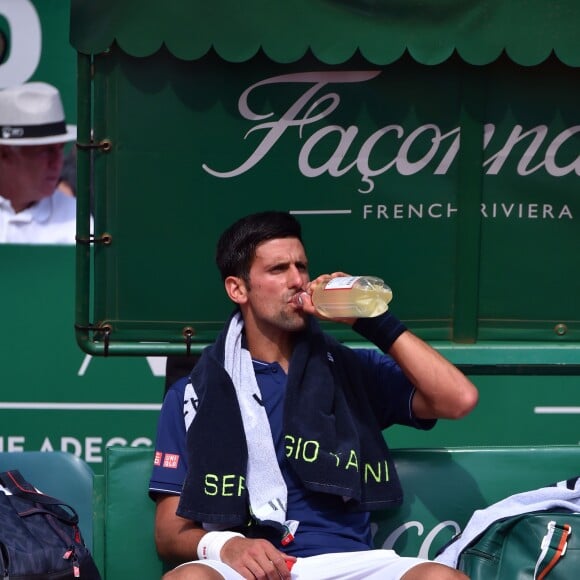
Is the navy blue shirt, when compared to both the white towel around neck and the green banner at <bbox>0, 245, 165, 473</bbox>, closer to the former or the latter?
the white towel around neck

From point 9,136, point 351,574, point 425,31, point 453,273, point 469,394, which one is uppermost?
point 425,31

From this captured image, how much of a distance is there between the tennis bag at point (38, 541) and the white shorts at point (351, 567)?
575 mm

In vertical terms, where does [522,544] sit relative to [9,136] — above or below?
below

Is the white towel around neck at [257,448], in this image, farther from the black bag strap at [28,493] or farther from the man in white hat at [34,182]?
the man in white hat at [34,182]

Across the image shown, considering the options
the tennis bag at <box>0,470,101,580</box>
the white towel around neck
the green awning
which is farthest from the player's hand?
the green awning

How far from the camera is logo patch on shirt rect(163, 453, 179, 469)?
336cm

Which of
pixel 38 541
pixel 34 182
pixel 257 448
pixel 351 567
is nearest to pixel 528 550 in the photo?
pixel 351 567

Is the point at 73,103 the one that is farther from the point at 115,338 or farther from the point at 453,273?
the point at 453,273

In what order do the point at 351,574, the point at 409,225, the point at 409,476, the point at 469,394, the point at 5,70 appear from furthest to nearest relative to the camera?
1. the point at 5,70
2. the point at 409,225
3. the point at 409,476
4. the point at 469,394
5. the point at 351,574

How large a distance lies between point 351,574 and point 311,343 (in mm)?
685

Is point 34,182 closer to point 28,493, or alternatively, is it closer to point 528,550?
point 28,493

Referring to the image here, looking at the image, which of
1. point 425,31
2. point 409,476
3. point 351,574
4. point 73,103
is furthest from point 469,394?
point 73,103

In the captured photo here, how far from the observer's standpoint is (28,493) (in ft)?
11.2

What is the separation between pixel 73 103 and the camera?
478 centimetres
